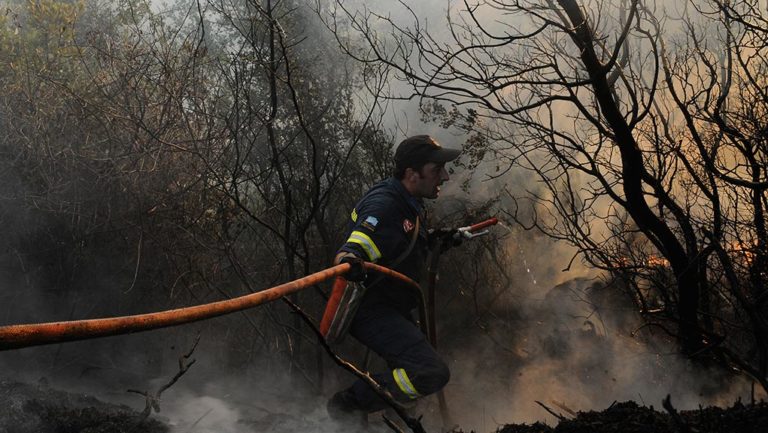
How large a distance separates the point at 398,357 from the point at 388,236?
31.0 inches

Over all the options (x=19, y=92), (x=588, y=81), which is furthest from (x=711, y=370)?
(x=19, y=92)

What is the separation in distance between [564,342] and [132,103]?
6353 mm

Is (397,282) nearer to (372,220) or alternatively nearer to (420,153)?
(372,220)

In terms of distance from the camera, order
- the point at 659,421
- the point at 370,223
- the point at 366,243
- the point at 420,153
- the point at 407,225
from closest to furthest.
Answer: the point at 659,421, the point at 366,243, the point at 370,223, the point at 407,225, the point at 420,153

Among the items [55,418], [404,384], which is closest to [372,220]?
[404,384]

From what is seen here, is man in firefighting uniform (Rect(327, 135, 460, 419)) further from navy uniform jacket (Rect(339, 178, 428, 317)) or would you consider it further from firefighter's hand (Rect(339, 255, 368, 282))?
firefighter's hand (Rect(339, 255, 368, 282))

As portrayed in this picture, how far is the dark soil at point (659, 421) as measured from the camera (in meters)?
2.45

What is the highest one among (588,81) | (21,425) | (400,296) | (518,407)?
(588,81)

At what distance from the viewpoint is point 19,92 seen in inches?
245

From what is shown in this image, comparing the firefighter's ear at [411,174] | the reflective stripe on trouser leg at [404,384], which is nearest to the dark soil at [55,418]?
the reflective stripe on trouser leg at [404,384]

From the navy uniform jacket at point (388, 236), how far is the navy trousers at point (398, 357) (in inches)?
4.4

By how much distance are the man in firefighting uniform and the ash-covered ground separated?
0.33 meters

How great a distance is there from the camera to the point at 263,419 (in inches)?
180

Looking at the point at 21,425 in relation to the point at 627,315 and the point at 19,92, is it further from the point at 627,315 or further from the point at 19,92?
the point at 627,315
